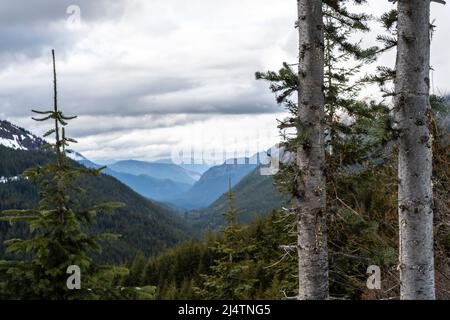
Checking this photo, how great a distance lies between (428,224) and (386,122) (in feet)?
4.44

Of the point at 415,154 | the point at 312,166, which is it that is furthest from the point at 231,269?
the point at 415,154

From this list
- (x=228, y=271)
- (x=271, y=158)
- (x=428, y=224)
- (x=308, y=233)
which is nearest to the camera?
(x=428, y=224)

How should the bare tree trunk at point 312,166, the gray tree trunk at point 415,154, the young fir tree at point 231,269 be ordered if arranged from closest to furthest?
1. the gray tree trunk at point 415,154
2. the bare tree trunk at point 312,166
3. the young fir tree at point 231,269

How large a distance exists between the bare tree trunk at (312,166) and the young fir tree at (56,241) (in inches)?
113

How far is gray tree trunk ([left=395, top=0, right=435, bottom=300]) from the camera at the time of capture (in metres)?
5.50

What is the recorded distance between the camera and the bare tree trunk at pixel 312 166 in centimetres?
634

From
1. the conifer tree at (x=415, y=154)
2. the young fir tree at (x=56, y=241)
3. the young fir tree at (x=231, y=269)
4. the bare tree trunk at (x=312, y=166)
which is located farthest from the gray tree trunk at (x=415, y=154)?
the young fir tree at (x=231, y=269)

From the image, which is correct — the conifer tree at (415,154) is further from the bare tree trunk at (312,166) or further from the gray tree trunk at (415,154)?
the bare tree trunk at (312,166)

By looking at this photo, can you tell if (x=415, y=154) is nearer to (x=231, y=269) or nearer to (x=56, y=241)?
(x=56, y=241)

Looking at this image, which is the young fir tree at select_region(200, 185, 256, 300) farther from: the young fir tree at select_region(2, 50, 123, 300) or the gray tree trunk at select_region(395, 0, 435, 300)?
the gray tree trunk at select_region(395, 0, 435, 300)

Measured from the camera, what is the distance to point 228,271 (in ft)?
75.4

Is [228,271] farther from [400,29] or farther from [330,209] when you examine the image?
[400,29]

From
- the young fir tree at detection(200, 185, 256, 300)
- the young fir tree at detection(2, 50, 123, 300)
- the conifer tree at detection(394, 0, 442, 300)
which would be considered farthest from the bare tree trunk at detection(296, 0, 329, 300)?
the young fir tree at detection(200, 185, 256, 300)
